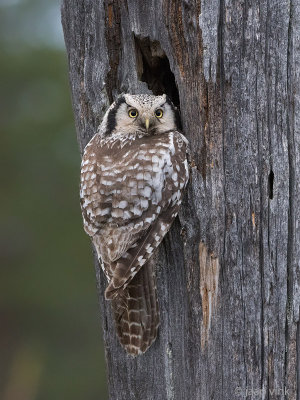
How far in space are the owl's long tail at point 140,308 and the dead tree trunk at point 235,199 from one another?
0.09 m

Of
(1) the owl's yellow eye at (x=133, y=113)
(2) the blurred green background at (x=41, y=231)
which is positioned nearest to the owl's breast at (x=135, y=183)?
(1) the owl's yellow eye at (x=133, y=113)

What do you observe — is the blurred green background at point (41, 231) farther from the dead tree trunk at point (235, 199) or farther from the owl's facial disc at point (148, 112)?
the dead tree trunk at point (235, 199)

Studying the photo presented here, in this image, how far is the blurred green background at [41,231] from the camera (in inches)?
302

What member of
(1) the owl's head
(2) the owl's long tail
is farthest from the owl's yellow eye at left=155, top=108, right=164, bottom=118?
(2) the owl's long tail

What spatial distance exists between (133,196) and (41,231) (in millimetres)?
4951

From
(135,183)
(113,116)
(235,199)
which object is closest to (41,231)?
(113,116)

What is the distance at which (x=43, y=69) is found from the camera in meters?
7.66

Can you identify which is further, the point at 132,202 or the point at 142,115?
the point at 142,115

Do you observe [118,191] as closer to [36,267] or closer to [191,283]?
[191,283]

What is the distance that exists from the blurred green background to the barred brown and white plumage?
4181 millimetres

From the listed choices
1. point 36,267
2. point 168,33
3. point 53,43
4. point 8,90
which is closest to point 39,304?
point 36,267

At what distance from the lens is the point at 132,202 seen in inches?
124

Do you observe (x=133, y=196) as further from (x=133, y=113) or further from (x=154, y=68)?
(x=154, y=68)

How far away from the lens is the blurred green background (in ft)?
25.1
